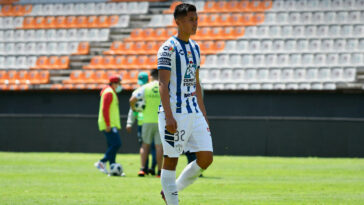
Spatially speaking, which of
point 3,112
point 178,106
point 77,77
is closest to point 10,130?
point 3,112

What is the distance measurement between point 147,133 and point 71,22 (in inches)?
728

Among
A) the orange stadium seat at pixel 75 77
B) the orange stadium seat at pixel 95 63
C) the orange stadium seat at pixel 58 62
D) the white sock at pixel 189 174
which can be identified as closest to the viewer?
the white sock at pixel 189 174

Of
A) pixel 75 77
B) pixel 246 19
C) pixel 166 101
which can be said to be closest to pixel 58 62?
pixel 75 77

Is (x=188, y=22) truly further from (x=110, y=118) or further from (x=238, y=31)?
(x=238, y=31)

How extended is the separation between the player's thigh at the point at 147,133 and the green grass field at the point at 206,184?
0.86 m

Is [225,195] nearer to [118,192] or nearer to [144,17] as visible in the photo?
[118,192]

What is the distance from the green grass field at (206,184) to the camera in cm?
948

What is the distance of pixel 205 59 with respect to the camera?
27250 millimetres

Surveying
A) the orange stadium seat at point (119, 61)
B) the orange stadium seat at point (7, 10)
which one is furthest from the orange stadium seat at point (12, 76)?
the orange stadium seat at point (7, 10)

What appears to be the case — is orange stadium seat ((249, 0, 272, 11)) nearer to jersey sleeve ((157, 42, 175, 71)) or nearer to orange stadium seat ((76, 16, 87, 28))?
orange stadium seat ((76, 16, 87, 28))

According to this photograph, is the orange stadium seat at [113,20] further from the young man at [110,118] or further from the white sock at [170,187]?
the white sock at [170,187]

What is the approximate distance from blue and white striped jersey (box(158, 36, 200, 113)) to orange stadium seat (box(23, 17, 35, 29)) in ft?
85.5

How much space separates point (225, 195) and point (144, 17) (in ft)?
70.8

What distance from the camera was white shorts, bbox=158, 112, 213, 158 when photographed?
696cm
